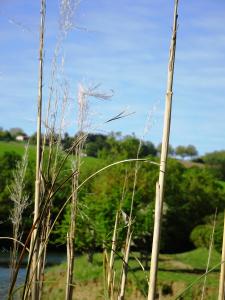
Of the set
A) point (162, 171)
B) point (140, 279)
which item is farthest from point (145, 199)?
point (162, 171)

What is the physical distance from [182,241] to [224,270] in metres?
40.6

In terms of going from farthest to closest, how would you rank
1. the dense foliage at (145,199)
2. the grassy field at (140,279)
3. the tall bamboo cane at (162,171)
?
the dense foliage at (145,199), the grassy field at (140,279), the tall bamboo cane at (162,171)

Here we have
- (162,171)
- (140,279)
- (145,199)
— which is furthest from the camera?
(145,199)

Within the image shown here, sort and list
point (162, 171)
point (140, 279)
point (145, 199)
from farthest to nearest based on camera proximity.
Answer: point (145, 199) → point (140, 279) → point (162, 171)

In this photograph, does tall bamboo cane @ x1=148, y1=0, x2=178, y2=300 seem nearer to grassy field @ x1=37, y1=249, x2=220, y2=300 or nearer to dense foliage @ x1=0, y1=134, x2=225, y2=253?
grassy field @ x1=37, y1=249, x2=220, y2=300

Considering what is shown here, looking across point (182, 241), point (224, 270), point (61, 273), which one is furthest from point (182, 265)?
point (224, 270)

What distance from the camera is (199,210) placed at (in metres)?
48.3

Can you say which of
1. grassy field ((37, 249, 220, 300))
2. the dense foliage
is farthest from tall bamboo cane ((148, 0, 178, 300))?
the dense foliage

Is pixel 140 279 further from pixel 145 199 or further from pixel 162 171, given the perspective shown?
pixel 162 171

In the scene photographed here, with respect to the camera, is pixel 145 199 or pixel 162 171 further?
pixel 145 199

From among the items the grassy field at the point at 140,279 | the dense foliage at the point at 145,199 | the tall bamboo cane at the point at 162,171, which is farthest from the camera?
the dense foliage at the point at 145,199

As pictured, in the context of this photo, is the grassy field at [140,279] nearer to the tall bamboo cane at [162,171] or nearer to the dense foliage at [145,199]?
the dense foliage at [145,199]

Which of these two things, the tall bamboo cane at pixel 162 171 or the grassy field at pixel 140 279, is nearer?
the tall bamboo cane at pixel 162 171

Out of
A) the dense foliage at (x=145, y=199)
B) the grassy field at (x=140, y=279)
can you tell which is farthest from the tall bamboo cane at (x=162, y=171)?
the dense foliage at (x=145, y=199)
